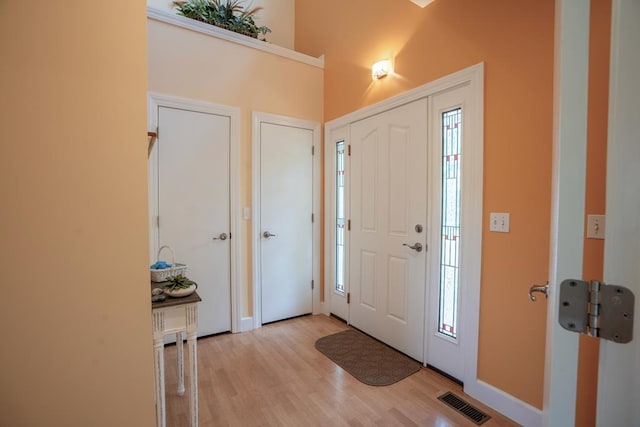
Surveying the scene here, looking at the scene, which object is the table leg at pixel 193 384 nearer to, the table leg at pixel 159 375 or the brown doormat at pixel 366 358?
the table leg at pixel 159 375

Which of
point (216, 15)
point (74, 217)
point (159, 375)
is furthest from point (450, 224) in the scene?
point (216, 15)

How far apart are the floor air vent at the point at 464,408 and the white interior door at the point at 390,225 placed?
1.31 feet

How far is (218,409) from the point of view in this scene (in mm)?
1789

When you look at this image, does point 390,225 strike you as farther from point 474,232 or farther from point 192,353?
point 192,353

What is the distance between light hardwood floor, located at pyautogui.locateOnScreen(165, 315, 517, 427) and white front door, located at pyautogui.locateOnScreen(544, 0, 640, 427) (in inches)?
54.5

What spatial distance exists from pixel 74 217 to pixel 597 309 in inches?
62.0

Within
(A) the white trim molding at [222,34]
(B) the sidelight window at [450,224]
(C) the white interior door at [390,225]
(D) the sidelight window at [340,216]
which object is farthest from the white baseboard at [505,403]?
(A) the white trim molding at [222,34]

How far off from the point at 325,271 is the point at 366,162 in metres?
1.32

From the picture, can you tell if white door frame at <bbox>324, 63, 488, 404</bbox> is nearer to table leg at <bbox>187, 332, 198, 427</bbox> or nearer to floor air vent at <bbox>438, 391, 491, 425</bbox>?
floor air vent at <bbox>438, 391, 491, 425</bbox>

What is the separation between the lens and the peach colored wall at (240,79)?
2518 millimetres

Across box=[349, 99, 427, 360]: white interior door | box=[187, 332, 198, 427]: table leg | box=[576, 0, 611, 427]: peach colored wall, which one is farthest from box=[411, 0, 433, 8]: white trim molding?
box=[187, 332, 198, 427]: table leg

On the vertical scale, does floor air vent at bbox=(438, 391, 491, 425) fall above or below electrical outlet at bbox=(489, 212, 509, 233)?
below

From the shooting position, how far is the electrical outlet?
174 cm

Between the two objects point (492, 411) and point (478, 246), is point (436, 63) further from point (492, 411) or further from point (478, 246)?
point (492, 411)
